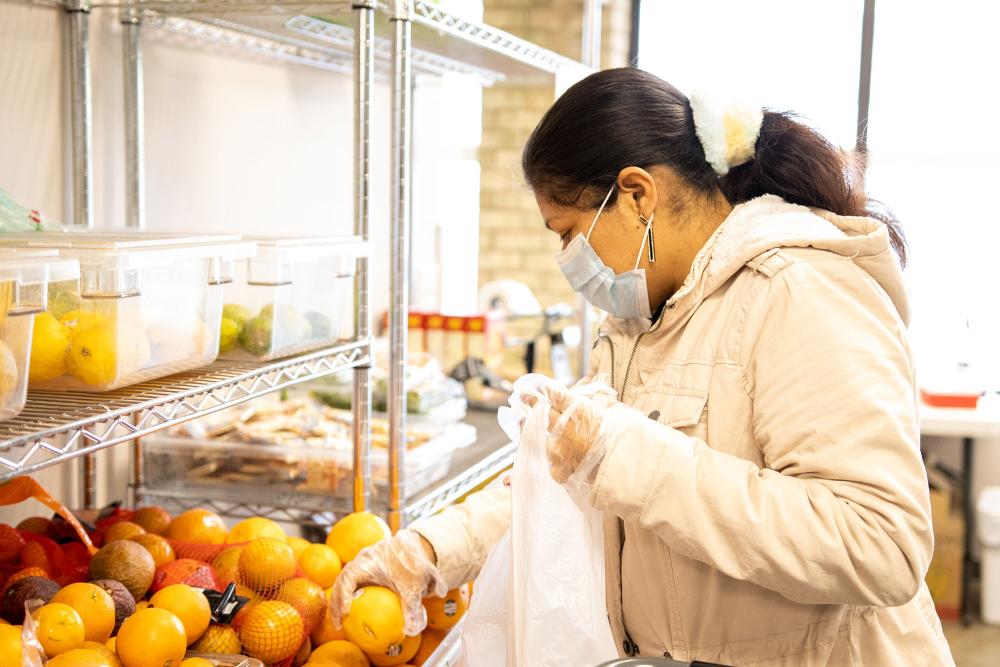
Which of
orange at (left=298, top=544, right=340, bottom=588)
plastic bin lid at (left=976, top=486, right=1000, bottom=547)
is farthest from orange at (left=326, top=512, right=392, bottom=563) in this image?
plastic bin lid at (left=976, top=486, right=1000, bottom=547)

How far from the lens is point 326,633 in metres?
1.53

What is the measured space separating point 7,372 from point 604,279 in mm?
778

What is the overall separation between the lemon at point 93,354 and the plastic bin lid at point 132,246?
0.26ft

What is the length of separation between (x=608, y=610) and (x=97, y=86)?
1.44 metres

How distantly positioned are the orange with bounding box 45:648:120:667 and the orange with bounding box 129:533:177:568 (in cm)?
37

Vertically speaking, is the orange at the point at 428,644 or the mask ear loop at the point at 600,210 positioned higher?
the mask ear loop at the point at 600,210

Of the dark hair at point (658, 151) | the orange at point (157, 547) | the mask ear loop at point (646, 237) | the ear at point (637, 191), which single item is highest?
the dark hair at point (658, 151)

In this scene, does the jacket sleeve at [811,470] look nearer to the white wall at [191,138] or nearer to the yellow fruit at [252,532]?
the yellow fruit at [252,532]

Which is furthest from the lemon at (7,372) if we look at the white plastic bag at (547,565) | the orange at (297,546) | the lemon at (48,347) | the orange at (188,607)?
the orange at (297,546)

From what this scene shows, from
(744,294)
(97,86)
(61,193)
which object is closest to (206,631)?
(744,294)

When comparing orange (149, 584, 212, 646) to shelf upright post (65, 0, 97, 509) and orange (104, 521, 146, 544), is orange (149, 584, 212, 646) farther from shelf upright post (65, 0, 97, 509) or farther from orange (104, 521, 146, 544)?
shelf upright post (65, 0, 97, 509)

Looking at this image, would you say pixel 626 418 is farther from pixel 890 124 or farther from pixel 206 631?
pixel 890 124

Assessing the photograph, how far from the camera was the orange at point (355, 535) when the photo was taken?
1.67m

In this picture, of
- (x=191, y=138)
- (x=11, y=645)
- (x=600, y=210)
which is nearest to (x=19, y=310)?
(x=11, y=645)
